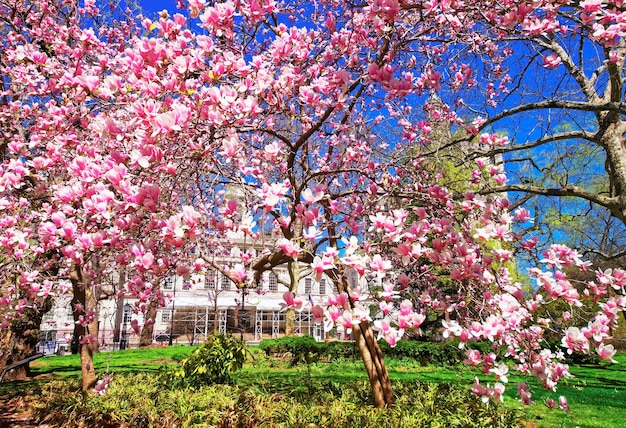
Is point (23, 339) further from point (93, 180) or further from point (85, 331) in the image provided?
point (93, 180)

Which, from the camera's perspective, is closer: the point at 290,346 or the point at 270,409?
the point at 270,409

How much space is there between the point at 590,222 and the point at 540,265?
35.4 feet

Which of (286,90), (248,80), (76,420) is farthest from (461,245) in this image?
(76,420)

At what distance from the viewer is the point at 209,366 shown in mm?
5973

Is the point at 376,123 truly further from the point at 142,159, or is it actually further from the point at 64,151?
the point at 142,159

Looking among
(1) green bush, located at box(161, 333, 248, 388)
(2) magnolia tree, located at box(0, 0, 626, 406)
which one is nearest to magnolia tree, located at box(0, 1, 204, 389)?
(2) magnolia tree, located at box(0, 0, 626, 406)

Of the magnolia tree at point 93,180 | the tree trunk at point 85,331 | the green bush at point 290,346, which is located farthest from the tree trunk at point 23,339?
the green bush at point 290,346

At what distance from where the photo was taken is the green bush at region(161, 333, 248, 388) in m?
5.90

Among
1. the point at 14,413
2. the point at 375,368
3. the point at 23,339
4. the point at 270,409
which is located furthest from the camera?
the point at 23,339

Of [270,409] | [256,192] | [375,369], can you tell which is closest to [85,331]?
[270,409]

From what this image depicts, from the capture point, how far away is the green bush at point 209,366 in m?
5.90

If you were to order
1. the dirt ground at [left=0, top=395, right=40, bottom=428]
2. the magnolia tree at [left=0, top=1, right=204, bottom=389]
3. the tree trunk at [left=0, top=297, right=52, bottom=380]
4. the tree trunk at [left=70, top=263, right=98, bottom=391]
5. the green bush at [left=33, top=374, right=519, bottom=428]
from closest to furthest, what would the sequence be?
the magnolia tree at [left=0, top=1, right=204, bottom=389], the green bush at [left=33, top=374, right=519, bottom=428], the dirt ground at [left=0, top=395, right=40, bottom=428], the tree trunk at [left=70, top=263, right=98, bottom=391], the tree trunk at [left=0, top=297, right=52, bottom=380]

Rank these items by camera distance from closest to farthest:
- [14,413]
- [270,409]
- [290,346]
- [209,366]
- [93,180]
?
[93,180] → [270,409] → [14,413] → [209,366] → [290,346]

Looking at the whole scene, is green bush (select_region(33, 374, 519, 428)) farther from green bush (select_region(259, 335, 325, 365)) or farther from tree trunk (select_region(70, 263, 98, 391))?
green bush (select_region(259, 335, 325, 365))
